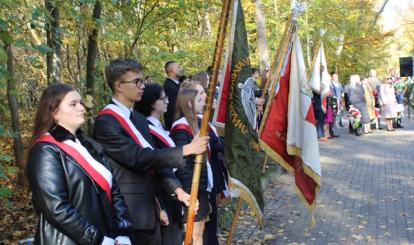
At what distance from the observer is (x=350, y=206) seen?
8.54 m

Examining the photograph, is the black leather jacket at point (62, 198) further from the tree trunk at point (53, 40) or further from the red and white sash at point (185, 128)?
the tree trunk at point (53, 40)

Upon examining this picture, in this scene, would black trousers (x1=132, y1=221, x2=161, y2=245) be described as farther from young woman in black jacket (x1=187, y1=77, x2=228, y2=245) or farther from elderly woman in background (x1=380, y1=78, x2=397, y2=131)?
elderly woman in background (x1=380, y1=78, x2=397, y2=131)

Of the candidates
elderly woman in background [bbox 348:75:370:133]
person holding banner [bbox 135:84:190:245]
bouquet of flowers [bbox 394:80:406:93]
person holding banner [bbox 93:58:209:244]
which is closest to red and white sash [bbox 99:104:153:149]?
person holding banner [bbox 93:58:209:244]

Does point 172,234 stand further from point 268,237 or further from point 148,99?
point 268,237

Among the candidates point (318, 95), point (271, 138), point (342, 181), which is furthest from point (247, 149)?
point (318, 95)

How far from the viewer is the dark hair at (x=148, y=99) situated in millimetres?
4715

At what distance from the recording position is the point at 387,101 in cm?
1817

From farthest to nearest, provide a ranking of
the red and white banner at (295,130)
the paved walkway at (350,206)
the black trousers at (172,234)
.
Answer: the paved walkway at (350,206)
the red and white banner at (295,130)
the black trousers at (172,234)

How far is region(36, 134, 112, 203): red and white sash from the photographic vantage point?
303 cm

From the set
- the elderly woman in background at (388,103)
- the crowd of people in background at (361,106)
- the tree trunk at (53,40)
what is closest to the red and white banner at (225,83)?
the tree trunk at (53,40)

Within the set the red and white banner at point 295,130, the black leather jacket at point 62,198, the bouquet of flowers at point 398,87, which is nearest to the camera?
the black leather jacket at point 62,198

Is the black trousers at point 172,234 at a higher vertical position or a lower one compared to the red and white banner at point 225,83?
lower

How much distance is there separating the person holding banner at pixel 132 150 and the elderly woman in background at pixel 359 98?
1438 cm

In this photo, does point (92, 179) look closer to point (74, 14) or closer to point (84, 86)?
point (74, 14)
